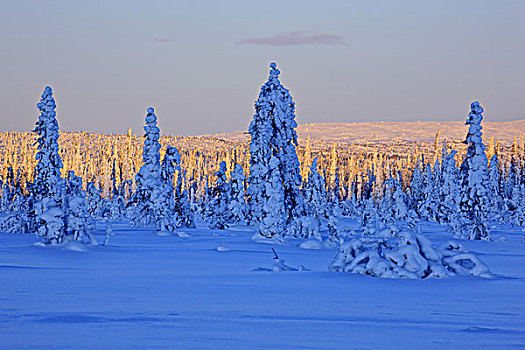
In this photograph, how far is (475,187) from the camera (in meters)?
36.5

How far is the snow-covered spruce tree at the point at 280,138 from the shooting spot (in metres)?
33.0

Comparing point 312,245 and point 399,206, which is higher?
point 312,245

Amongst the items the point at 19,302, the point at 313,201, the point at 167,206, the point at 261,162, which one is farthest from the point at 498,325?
the point at 313,201

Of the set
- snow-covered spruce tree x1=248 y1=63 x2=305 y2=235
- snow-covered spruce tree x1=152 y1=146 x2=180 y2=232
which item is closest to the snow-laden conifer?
snow-covered spruce tree x1=152 y1=146 x2=180 y2=232

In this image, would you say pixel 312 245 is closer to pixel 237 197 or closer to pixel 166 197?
pixel 166 197

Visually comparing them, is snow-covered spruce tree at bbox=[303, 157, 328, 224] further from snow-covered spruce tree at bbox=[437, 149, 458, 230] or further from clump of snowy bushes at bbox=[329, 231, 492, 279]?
clump of snowy bushes at bbox=[329, 231, 492, 279]

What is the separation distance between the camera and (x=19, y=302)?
9180 mm

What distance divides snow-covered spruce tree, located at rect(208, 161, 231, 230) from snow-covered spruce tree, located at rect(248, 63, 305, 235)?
8.56m

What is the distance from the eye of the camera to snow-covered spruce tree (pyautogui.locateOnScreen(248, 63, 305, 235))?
33.0 m

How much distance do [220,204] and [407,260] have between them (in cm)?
3135

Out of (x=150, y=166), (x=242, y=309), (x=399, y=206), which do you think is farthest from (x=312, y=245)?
(x=399, y=206)

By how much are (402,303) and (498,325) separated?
2120 mm

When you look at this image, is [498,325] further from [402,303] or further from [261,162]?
[261,162]

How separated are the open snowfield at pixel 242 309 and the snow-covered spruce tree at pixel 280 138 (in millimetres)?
17046
